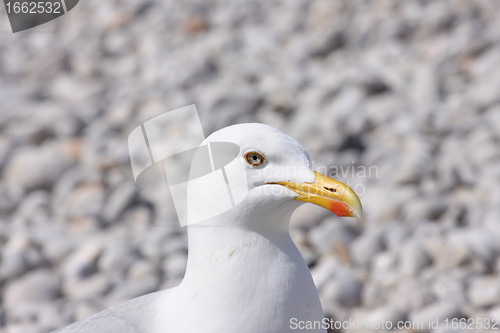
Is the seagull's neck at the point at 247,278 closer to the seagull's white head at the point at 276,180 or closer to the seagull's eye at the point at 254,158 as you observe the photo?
the seagull's white head at the point at 276,180

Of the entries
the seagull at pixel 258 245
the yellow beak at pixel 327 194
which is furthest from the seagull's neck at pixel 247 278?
the yellow beak at pixel 327 194

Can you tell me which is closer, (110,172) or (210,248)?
(210,248)

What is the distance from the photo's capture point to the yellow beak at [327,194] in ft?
7.27

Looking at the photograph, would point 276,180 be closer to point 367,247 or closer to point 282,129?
point 367,247

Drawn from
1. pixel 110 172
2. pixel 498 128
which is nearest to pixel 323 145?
pixel 498 128

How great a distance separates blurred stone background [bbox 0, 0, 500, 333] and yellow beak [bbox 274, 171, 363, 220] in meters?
1.46

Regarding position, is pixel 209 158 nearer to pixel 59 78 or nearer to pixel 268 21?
pixel 59 78

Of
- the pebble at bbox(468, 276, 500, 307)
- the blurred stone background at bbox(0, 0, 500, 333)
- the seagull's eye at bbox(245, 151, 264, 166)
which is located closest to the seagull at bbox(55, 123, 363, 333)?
the seagull's eye at bbox(245, 151, 264, 166)

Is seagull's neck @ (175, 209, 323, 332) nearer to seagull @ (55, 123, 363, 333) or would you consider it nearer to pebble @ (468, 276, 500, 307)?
seagull @ (55, 123, 363, 333)

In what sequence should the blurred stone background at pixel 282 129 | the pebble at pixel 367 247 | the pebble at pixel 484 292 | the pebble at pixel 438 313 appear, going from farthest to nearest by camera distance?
the pebble at pixel 367 247 < the blurred stone background at pixel 282 129 < the pebble at pixel 484 292 < the pebble at pixel 438 313

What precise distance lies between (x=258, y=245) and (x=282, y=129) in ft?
11.6

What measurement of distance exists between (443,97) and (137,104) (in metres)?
3.64

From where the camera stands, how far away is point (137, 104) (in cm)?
615

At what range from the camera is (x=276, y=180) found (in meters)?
2.23
